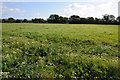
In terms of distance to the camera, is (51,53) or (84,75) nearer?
(84,75)

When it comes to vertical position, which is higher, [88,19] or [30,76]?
[88,19]

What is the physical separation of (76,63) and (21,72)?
368 centimetres

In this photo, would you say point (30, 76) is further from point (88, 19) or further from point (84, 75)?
point (88, 19)

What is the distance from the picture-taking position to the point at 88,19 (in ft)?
463

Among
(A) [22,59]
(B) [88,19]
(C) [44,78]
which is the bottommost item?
(C) [44,78]

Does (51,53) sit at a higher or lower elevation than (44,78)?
higher

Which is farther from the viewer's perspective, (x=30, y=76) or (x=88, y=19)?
(x=88, y=19)

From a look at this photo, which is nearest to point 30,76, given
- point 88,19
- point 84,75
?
point 84,75

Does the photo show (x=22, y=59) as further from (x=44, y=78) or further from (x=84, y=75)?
(x=84, y=75)

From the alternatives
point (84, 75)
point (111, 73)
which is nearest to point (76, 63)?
point (84, 75)

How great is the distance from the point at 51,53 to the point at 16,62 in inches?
134

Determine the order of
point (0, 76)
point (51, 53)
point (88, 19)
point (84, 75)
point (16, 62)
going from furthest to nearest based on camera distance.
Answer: point (88, 19), point (51, 53), point (16, 62), point (84, 75), point (0, 76)

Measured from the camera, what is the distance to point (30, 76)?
7.10 metres

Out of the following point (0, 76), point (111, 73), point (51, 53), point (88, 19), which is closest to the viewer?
point (0, 76)
